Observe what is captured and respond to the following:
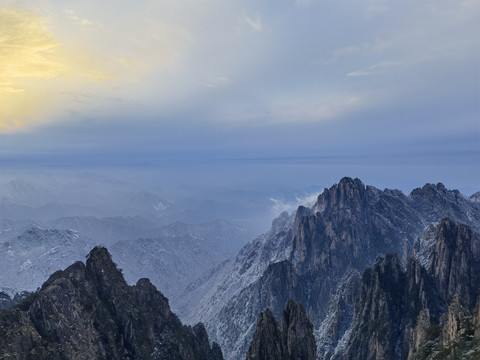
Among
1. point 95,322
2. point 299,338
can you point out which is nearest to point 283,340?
point 299,338

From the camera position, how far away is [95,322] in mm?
134625

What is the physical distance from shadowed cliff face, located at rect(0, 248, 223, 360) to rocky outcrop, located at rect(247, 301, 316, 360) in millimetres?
35801

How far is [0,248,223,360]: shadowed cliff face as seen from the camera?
116938mm

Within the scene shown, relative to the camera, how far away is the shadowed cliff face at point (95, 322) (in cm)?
11694

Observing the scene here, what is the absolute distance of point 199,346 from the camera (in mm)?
161000

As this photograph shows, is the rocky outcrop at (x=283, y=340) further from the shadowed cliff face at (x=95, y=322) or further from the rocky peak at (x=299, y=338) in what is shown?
the shadowed cliff face at (x=95, y=322)

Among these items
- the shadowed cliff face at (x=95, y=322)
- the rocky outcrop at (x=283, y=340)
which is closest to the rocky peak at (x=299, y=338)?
the rocky outcrop at (x=283, y=340)

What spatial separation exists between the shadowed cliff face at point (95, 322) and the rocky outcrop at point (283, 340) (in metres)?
35.8

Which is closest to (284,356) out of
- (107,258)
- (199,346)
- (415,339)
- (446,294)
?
(199,346)

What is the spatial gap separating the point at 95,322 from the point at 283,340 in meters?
63.2

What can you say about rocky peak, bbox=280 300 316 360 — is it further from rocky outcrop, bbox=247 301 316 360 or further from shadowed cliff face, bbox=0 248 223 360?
shadowed cliff face, bbox=0 248 223 360

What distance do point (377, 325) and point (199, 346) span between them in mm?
85015

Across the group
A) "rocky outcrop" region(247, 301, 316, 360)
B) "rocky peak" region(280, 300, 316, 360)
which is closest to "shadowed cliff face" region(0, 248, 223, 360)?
"rocky outcrop" region(247, 301, 316, 360)

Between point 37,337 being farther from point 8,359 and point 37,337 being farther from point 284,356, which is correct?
point 284,356
